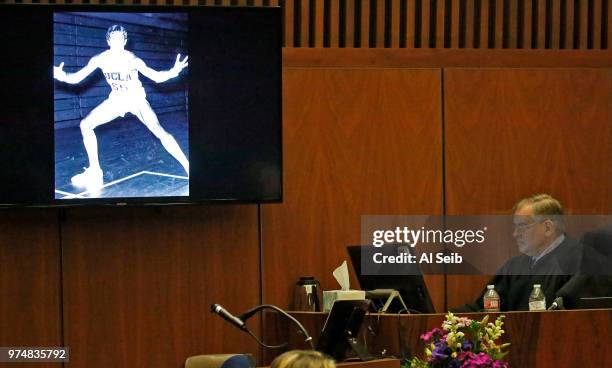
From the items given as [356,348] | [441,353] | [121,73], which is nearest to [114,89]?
[121,73]

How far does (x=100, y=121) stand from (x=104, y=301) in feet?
3.70

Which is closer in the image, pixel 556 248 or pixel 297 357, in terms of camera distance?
pixel 297 357

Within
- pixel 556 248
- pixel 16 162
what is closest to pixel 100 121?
pixel 16 162

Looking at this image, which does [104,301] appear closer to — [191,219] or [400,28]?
[191,219]

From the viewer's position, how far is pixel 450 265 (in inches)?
278

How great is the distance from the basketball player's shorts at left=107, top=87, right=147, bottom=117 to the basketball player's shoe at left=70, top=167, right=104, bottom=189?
0.38m

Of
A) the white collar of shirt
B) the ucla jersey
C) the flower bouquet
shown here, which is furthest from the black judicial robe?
the ucla jersey

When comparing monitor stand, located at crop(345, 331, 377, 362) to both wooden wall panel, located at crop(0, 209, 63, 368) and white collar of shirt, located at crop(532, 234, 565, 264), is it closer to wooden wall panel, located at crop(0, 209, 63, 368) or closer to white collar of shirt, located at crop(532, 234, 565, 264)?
white collar of shirt, located at crop(532, 234, 565, 264)

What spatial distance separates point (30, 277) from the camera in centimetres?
670

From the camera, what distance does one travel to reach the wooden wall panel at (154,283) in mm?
6738

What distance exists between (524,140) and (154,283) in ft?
8.43

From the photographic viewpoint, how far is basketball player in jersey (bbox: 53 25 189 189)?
651 cm

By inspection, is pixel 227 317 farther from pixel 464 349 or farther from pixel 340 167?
pixel 340 167

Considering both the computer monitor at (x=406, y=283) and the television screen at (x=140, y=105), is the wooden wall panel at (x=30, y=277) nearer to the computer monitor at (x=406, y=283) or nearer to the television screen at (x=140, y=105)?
the television screen at (x=140, y=105)
